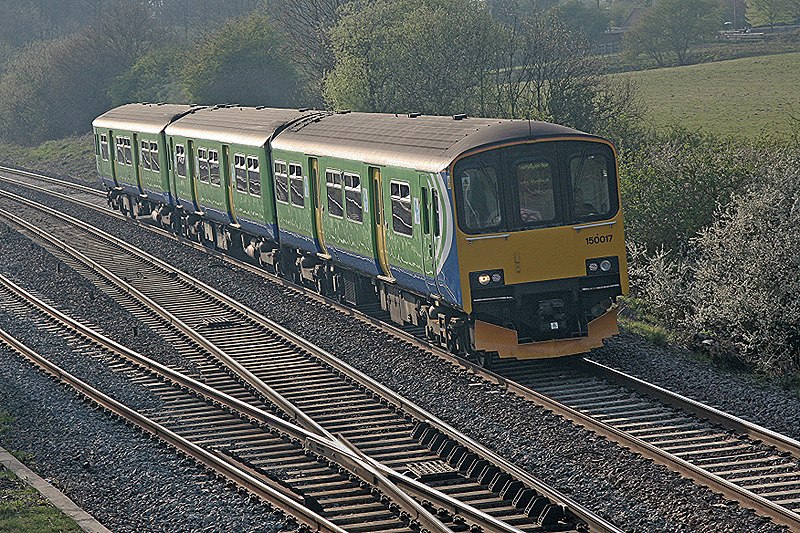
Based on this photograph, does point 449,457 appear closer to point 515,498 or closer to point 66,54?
point 515,498

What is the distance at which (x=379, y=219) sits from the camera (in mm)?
16703

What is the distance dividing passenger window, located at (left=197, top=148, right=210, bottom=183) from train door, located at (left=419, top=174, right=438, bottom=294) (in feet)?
35.8

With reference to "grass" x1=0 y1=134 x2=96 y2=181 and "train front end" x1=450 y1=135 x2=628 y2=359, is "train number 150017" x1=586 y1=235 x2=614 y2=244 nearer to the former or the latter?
"train front end" x1=450 y1=135 x2=628 y2=359

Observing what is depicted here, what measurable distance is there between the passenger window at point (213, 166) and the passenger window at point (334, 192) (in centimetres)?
630

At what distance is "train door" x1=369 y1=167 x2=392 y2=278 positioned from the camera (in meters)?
16.5

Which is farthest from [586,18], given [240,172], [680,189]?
[680,189]

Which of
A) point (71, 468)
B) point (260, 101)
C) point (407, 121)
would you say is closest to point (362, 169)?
point (407, 121)

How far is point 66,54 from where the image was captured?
209 ft

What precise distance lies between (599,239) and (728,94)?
104ft

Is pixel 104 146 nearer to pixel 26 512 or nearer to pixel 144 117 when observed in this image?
pixel 144 117

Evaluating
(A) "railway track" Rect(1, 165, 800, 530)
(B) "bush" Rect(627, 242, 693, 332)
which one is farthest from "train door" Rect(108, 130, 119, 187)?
(A) "railway track" Rect(1, 165, 800, 530)

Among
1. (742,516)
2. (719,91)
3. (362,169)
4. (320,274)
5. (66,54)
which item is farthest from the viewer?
(66,54)

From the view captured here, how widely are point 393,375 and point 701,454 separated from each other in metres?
4.65

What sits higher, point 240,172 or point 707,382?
point 240,172
